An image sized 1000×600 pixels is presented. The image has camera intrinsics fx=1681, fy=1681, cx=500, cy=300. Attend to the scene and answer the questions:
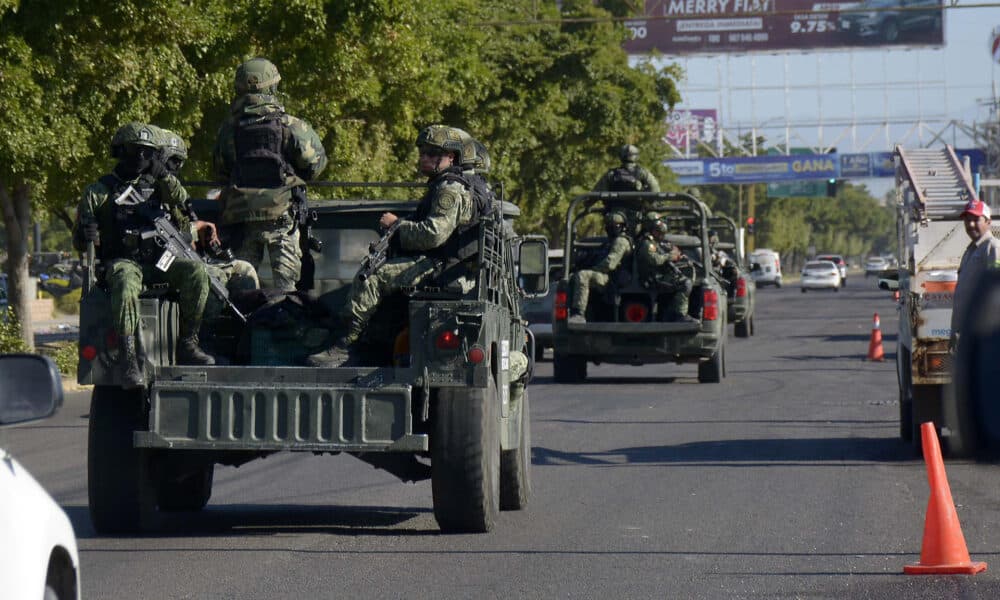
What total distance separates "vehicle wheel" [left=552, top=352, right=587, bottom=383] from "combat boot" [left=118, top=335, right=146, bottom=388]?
1299 centimetres

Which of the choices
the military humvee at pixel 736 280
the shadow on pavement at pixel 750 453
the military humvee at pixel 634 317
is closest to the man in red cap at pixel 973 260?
the shadow on pavement at pixel 750 453

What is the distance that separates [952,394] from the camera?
142 inches

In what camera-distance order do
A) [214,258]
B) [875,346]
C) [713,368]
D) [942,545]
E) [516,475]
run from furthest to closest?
1. [875,346]
2. [713,368]
3. [516,475]
4. [214,258]
5. [942,545]

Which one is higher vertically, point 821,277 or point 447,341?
point 821,277

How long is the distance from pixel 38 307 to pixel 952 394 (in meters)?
42.7

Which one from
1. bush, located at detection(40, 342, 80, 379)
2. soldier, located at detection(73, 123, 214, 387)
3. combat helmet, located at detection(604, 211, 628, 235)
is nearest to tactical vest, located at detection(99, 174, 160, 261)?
soldier, located at detection(73, 123, 214, 387)

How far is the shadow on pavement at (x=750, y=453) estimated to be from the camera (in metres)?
12.9

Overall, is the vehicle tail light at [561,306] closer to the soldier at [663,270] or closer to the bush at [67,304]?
the soldier at [663,270]

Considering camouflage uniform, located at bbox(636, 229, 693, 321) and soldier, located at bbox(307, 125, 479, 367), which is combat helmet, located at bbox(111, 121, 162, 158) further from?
camouflage uniform, located at bbox(636, 229, 693, 321)

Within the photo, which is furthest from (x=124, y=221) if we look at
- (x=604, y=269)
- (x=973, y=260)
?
(x=604, y=269)

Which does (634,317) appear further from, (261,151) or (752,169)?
(752,169)

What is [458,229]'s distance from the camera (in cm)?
942

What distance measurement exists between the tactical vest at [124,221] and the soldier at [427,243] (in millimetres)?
1152

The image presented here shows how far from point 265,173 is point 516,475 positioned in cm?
232
